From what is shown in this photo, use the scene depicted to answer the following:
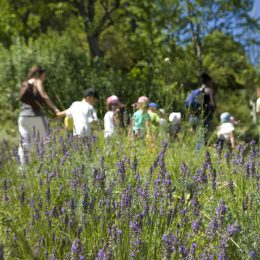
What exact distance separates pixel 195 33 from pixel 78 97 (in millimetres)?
6406

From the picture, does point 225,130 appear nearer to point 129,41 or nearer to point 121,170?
point 121,170

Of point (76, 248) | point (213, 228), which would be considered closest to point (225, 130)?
point (213, 228)

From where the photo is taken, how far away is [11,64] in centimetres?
1263

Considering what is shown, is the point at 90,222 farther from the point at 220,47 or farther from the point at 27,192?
the point at 220,47

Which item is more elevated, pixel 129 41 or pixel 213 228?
pixel 129 41

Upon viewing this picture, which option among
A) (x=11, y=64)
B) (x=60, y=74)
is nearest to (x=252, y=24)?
(x=60, y=74)

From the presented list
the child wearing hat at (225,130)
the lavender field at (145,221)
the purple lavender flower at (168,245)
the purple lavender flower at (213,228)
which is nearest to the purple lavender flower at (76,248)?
the lavender field at (145,221)

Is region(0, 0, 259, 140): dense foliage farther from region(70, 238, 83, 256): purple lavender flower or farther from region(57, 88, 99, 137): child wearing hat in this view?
region(70, 238, 83, 256): purple lavender flower

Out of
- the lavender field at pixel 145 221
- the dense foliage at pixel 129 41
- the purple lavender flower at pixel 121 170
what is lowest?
the lavender field at pixel 145 221

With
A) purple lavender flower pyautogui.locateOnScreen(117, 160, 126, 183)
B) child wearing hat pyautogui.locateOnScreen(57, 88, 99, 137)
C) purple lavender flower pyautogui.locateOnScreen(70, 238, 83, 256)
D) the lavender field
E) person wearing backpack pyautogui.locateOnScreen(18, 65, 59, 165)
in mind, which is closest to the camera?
purple lavender flower pyautogui.locateOnScreen(70, 238, 83, 256)

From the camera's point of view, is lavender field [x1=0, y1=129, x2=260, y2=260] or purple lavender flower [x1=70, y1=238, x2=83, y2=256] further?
lavender field [x1=0, y1=129, x2=260, y2=260]

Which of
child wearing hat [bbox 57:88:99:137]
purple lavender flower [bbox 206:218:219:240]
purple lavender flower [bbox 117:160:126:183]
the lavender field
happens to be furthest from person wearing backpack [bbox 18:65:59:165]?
purple lavender flower [bbox 206:218:219:240]

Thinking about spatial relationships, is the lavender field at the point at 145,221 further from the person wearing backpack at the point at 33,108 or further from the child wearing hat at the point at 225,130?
the child wearing hat at the point at 225,130

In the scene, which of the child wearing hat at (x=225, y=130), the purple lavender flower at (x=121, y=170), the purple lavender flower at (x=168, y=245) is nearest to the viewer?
the purple lavender flower at (x=168, y=245)
